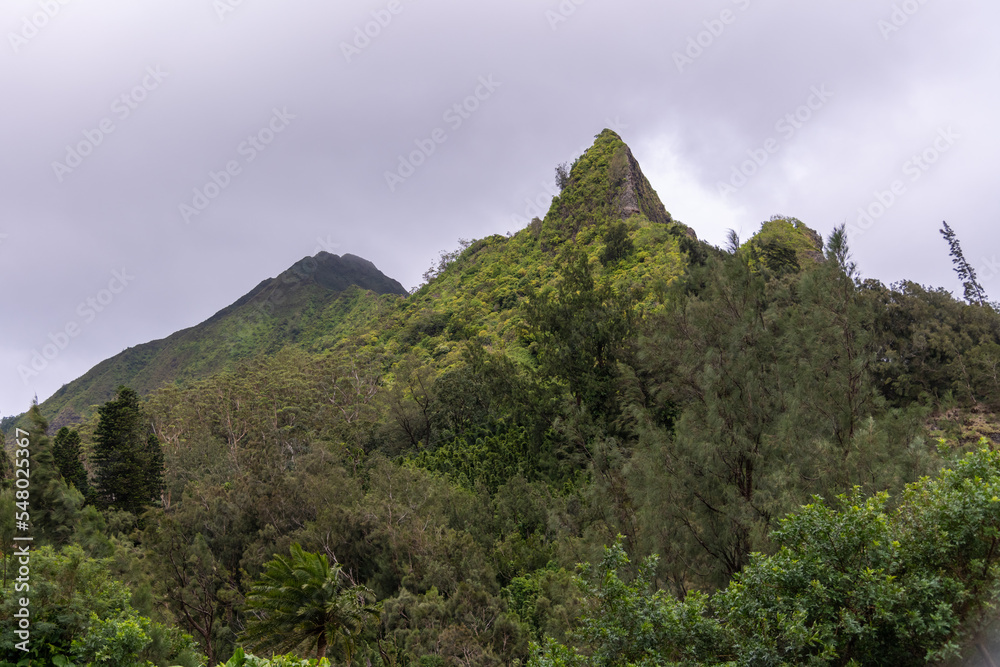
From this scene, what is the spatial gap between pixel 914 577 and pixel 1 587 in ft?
47.0

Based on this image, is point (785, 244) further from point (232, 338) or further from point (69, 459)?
point (232, 338)

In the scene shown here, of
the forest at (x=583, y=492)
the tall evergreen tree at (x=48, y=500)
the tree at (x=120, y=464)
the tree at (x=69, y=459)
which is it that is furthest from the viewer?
the tree at (x=69, y=459)

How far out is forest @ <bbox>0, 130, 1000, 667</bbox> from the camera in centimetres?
738

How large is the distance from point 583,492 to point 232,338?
84.9m

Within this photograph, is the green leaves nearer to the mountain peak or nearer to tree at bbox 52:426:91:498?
tree at bbox 52:426:91:498

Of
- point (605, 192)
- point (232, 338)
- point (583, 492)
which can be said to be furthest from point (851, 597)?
point (232, 338)

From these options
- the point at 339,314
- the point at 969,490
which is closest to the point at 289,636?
the point at 969,490

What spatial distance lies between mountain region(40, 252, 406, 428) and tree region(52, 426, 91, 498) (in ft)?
138

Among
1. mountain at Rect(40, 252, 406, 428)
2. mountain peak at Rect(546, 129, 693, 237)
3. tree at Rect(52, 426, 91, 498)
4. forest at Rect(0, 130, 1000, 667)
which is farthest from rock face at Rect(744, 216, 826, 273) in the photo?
mountain at Rect(40, 252, 406, 428)

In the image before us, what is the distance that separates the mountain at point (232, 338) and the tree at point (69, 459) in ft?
138

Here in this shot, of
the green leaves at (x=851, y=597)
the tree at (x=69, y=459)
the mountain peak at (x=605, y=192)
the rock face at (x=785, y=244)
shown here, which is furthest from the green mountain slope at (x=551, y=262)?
the green leaves at (x=851, y=597)

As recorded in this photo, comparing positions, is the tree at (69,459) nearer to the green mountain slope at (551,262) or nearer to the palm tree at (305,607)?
the palm tree at (305,607)

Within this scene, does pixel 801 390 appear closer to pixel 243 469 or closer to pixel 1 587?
pixel 1 587

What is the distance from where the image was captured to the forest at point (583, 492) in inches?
291
